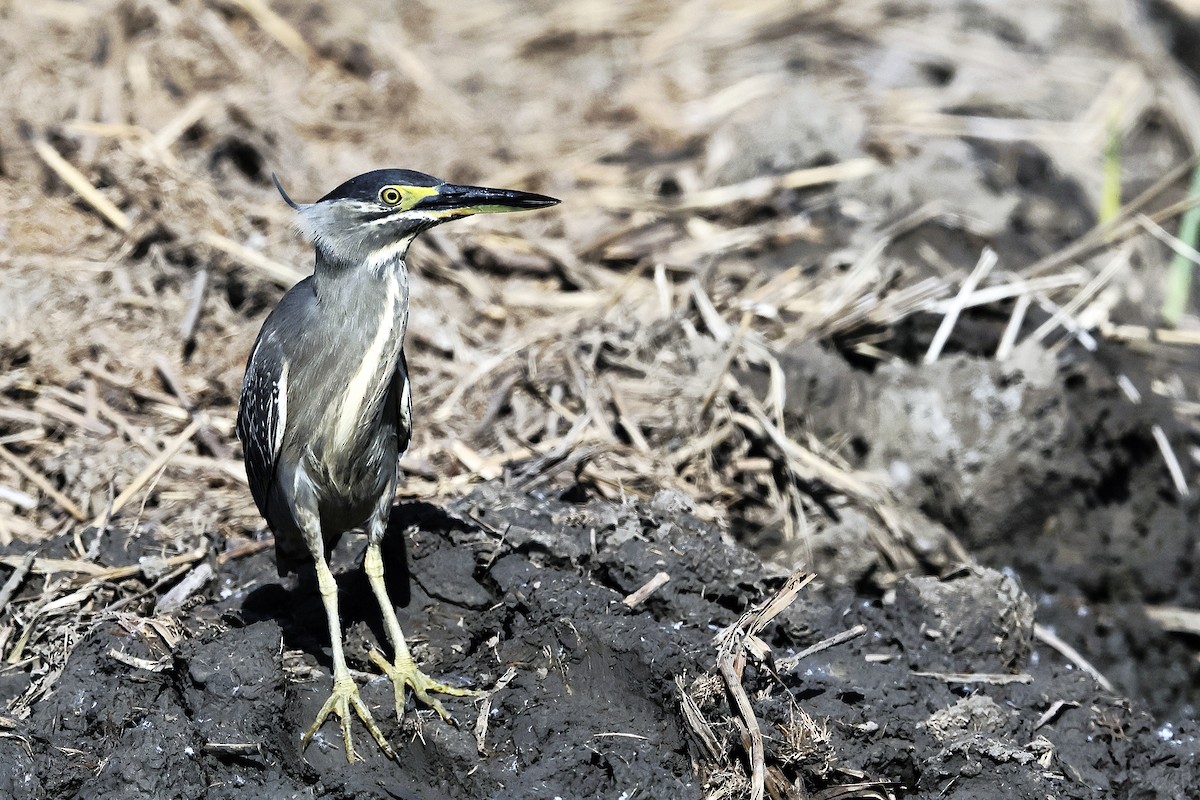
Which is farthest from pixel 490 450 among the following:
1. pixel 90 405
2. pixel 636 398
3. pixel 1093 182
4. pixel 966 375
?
pixel 1093 182

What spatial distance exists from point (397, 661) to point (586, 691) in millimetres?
664

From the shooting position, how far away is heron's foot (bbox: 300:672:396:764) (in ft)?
13.3

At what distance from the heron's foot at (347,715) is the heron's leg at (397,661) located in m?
0.11

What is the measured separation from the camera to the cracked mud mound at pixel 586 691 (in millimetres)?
3965

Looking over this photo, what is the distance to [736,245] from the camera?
7590mm

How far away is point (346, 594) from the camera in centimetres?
484

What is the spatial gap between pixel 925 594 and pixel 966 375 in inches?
69.3

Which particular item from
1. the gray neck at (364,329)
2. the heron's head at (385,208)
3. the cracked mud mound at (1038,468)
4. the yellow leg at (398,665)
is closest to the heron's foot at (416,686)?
the yellow leg at (398,665)

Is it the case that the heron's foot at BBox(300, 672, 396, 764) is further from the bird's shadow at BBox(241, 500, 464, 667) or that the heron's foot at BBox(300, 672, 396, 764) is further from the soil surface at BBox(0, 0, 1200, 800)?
the bird's shadow at BBox(241, 500, 464, 667)

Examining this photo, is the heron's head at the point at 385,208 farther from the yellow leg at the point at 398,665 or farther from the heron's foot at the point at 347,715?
the heron's foot at the point at 347,715

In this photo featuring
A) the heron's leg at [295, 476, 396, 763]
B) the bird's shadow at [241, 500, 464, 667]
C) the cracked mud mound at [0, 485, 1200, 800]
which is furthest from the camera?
the bird's shadow at [241, 500, 464, 667]

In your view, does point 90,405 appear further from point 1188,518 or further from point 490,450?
point 1188,518

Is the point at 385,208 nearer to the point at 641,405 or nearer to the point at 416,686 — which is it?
the point at 416,686

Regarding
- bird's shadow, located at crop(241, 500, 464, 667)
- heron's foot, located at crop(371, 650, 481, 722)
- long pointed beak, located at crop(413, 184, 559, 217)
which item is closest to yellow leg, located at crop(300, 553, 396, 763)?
heron's foot, located at crop(371, 650, 481, 722)
